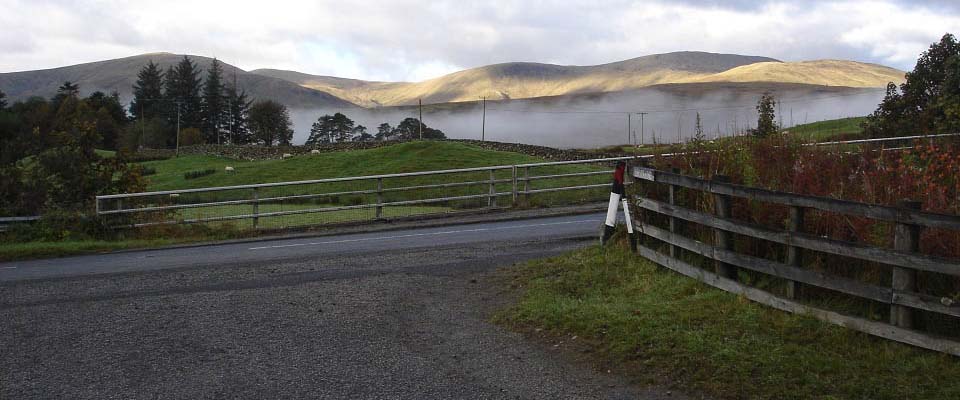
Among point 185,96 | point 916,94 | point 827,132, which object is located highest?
point 185,96

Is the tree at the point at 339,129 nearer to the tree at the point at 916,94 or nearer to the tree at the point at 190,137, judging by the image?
the tree at the point at 190,137

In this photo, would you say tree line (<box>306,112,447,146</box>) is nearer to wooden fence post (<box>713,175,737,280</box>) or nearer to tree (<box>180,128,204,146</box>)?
tree (<box>180,128,204,146</box>)

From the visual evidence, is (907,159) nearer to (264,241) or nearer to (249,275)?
(249,275)

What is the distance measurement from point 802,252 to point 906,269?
1.46 metres

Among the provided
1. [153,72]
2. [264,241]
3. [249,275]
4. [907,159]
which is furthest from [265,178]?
[153,72]

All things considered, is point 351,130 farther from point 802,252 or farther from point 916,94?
point 802,252

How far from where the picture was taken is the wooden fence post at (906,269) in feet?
20.0

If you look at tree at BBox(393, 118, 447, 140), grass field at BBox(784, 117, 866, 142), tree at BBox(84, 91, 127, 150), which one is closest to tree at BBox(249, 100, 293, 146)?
tree at BBox(84, 91, 127, 150)

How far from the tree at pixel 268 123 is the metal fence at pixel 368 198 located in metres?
81.4

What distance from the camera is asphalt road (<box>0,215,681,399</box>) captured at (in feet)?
20.8

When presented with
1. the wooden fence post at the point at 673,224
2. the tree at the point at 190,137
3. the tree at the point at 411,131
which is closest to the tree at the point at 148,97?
the tree at the point at 190,137

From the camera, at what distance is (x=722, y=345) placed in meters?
6.51

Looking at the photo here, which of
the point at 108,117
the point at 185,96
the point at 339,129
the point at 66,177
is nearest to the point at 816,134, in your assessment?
the point at 66,177

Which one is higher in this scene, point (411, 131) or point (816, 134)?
point (411, 131)
